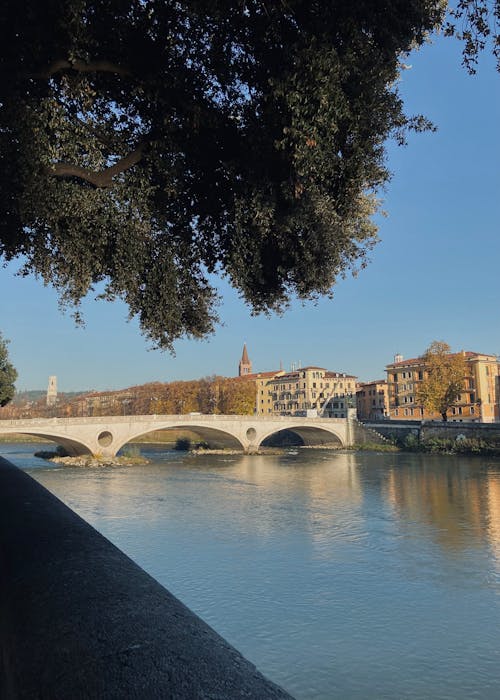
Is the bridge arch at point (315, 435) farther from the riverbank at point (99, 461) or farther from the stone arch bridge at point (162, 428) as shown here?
the riverbank at point (99, 461)

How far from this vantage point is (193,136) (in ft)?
19.7

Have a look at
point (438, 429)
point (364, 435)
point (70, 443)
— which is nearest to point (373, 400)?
point (364, 435)

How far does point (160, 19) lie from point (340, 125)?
1978mm

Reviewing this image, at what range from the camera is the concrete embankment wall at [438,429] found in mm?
48406

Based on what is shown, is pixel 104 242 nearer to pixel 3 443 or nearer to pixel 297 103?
pixel 297 103

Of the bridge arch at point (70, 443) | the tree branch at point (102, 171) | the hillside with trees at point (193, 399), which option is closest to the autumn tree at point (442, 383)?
the hillside with trees at point (193, 399)

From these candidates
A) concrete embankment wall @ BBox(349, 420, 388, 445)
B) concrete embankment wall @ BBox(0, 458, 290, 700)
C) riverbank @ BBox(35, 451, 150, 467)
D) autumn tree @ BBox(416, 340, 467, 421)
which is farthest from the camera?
concrete embankment wall @ BBox(349, 420, 388, 445)

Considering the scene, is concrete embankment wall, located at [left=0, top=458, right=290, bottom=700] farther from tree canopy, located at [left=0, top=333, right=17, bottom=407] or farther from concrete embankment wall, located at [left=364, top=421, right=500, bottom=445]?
concrete embankment wall, located at [left=364, top=421, right=500, bottom=445]

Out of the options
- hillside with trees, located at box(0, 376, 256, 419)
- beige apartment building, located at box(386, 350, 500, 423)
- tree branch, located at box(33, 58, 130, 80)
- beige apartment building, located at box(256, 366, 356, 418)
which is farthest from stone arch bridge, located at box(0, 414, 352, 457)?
tree branch, located at box(33, 58, 130, 80)

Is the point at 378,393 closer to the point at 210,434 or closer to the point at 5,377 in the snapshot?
the point at 210,434

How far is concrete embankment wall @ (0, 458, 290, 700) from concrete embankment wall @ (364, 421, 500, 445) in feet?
160

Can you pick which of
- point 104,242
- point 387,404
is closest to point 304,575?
point 104,242

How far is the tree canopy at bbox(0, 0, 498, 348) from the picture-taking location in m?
4.75

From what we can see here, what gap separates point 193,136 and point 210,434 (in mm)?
56829
